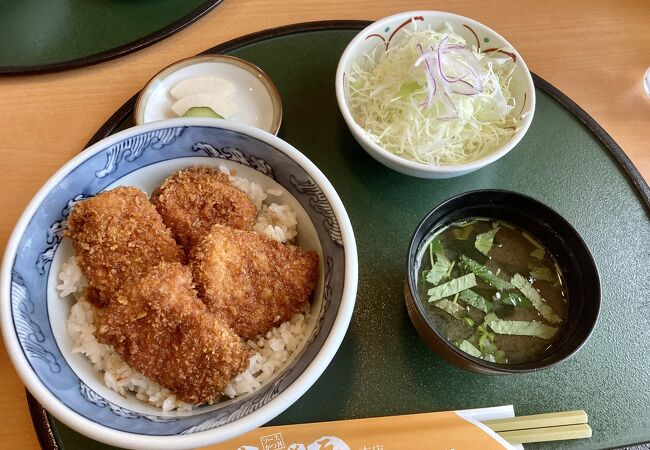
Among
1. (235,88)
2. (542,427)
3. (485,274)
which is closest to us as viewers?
(542,427)

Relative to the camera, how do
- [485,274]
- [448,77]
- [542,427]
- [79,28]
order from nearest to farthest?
[542,427], [485,274], [448,77], [79,28]

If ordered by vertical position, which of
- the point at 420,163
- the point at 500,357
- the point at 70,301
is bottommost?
the point at 500,357

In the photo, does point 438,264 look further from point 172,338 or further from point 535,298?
point 172,338

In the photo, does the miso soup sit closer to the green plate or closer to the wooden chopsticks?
the wooden chopsticks

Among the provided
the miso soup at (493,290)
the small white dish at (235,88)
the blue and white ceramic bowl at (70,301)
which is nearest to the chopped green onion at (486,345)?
the miso soup at (493,290)

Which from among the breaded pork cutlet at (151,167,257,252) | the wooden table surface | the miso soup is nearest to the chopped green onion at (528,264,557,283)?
the miso soup

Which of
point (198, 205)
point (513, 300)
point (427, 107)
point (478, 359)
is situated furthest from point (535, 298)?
point (198, 205)

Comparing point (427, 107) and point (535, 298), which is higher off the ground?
point (427, 107)

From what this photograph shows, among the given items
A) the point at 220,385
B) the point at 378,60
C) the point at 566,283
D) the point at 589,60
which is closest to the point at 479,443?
the point at 566,283
